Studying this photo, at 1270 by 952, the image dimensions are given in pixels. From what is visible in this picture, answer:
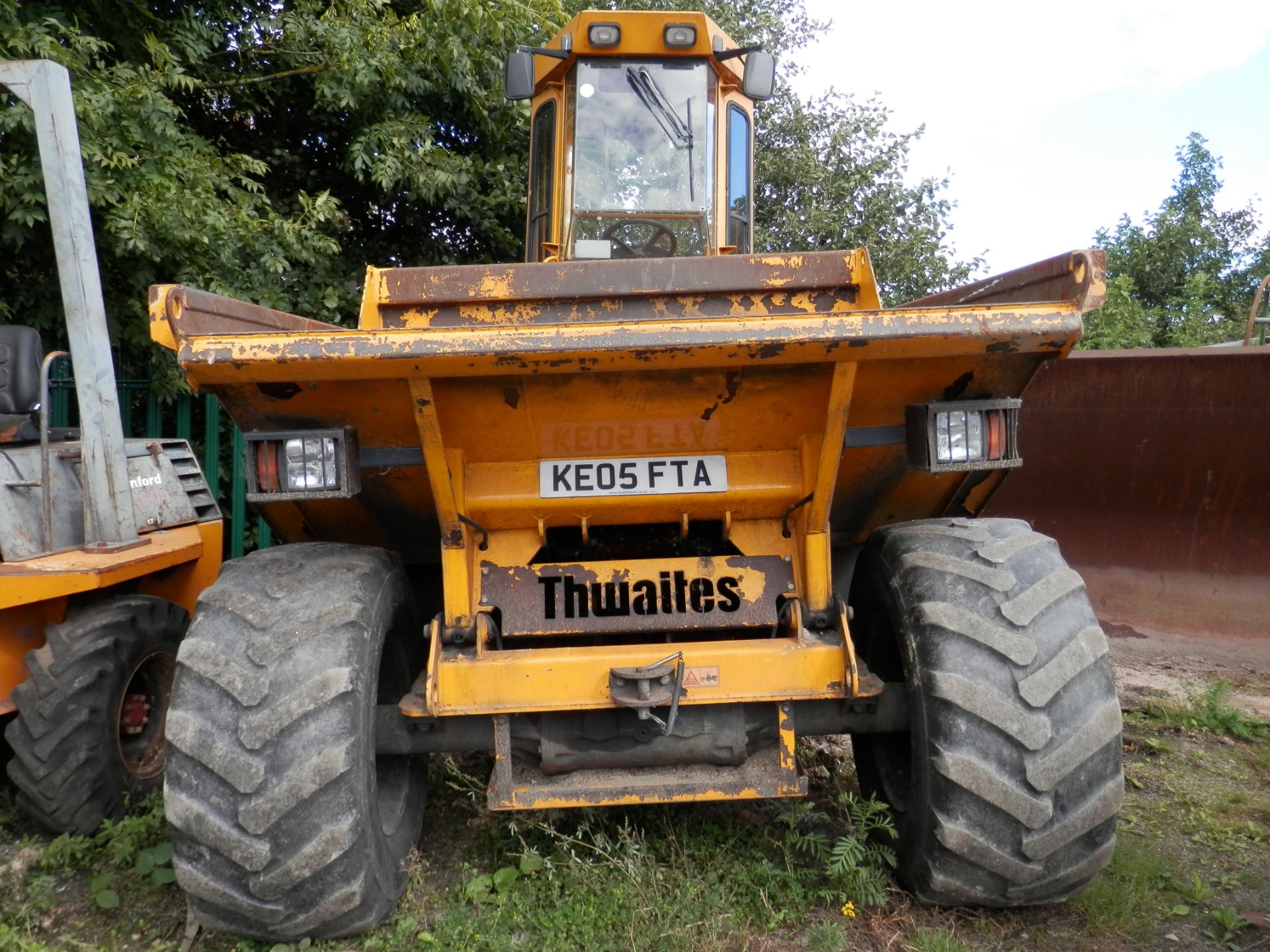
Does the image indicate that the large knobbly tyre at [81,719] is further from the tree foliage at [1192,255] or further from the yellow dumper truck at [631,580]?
the tree foliage at [1192,255]

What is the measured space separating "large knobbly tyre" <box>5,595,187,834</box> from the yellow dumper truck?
0.84 meters

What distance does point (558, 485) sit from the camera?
2.71 metres

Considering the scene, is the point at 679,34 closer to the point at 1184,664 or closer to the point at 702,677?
the point at 702,677

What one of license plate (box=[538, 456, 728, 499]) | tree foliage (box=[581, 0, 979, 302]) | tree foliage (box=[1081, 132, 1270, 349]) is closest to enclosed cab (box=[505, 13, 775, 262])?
license plate (box=[538, 456, 728, 499])

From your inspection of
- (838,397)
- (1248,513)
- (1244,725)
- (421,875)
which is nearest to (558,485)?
(838,397)

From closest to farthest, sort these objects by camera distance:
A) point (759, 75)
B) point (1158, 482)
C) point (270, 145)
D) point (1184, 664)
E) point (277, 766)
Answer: point (277, 766), point (759, 75), point (1184, 664), point (1158, 482), point (270, 145)

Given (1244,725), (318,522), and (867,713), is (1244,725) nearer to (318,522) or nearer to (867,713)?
(867,713)

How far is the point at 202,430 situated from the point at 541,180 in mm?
3813

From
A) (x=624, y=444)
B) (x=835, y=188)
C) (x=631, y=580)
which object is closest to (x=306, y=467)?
(x=624, y=444)

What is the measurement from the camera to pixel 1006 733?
2.30 meters

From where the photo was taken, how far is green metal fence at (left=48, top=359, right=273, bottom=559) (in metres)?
5.83

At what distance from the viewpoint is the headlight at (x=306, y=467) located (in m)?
2.47

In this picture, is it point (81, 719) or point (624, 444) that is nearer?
point (624, 444)

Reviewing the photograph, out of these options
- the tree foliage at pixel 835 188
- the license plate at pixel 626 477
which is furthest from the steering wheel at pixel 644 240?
the tree foliage at pixel 835 188
